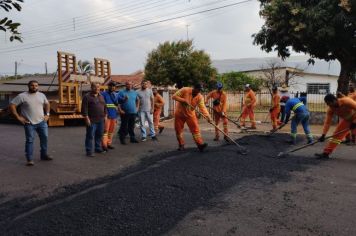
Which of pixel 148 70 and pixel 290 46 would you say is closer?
pixel 290 46

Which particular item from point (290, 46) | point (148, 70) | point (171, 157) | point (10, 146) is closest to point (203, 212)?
point (171, 157)

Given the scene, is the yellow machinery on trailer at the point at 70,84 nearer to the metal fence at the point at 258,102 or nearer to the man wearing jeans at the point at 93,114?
the metal fence at the point at 258,102

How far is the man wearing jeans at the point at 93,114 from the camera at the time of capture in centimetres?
760

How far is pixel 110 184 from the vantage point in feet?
17.4

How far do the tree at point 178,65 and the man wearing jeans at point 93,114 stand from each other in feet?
52.2

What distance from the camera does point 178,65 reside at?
2353 cm

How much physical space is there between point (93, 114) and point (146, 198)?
3498mm

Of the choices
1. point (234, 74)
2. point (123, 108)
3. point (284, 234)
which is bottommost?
point (284, 234)

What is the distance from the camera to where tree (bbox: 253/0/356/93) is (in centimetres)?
1220

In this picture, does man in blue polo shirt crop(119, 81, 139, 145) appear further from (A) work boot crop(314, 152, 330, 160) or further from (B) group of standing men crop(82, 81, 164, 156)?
(A) work boot crop(314, 152, 330, 160)

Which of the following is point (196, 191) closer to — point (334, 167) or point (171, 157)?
point (171, 157)

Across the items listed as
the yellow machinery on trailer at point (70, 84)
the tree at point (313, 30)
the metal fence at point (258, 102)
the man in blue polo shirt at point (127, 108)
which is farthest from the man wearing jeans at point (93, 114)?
the metal fence at point (258, 102)

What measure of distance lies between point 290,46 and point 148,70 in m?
11.9

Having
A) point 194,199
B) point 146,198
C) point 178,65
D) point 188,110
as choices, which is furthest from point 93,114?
A: point 178,65
